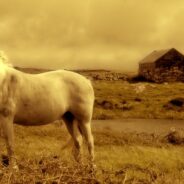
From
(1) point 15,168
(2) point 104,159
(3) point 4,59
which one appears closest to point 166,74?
(2) point 104,159

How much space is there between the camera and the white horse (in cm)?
755

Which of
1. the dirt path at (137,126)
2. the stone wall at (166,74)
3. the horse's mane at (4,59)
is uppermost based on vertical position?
the horse's mane at (4,59)

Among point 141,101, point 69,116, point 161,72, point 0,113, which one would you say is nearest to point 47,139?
point 69,116

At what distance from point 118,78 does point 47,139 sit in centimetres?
6516

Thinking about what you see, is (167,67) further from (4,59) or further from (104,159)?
(4,59)

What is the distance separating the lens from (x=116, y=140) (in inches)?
552

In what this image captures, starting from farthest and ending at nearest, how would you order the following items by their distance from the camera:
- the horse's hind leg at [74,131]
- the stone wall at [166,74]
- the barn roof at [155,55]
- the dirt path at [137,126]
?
the barn roof at [155,55] < the stone wall at [166,74] < the dirt path at [137,126] < the horse's hind leg at [74,131]

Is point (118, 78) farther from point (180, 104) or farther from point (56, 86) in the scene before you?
point (56, 86)

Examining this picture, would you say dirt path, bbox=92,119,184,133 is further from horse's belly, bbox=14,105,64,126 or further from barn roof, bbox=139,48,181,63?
barn roof, bbox=139,48,181,63

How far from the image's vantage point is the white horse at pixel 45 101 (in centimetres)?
755

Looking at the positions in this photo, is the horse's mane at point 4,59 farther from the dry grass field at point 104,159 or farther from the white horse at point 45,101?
the dry grass field at point 104,159

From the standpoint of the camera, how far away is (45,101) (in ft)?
26.2

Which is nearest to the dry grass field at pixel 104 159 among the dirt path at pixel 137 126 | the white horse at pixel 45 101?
the white horse at pixel 45 101

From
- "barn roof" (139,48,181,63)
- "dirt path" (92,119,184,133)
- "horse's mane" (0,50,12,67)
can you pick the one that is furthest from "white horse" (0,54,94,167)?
"barn roof" (139,48,181,63)
